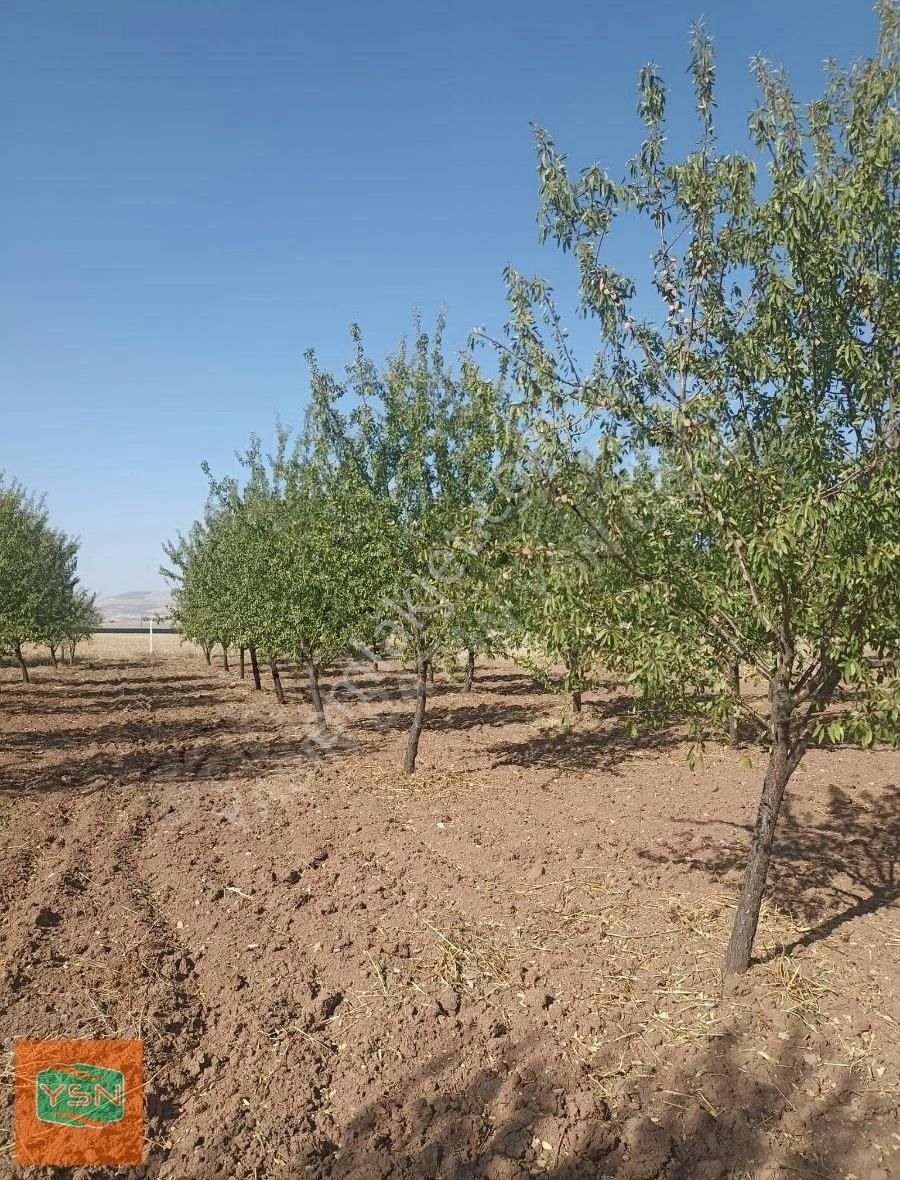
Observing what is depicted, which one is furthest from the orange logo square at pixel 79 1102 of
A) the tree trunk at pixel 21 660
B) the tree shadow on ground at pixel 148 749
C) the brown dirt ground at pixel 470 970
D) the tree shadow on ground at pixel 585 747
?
the tree trunk at pixel 21 660

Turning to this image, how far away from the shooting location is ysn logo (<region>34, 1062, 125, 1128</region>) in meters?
4.34

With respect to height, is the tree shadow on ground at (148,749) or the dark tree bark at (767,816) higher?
the dark tree bark at (767,816)

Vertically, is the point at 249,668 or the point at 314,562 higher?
the point at 314,562

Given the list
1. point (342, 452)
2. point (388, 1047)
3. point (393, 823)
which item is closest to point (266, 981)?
point (388, 1047)

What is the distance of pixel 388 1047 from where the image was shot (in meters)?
4.96

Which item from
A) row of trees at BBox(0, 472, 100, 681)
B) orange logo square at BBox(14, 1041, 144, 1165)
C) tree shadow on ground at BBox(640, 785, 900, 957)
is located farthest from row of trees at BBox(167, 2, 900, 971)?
row of trees at BBox(0, 472, 100, 681)

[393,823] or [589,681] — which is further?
[393,823]

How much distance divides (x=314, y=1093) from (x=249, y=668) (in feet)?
115

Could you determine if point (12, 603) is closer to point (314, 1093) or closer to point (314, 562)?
point (314, 562)

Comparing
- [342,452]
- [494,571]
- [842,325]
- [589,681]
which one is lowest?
[589,681]

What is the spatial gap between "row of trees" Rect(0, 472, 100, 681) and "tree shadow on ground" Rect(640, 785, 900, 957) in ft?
60.1

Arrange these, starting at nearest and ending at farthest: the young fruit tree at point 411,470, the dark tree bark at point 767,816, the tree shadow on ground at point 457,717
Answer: the dark tree bark at point 767,816, the young fruit tree at point 411,470, the tree shadow on ground at point 457,717

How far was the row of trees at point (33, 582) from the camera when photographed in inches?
881

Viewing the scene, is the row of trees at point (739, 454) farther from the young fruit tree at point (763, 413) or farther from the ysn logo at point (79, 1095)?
the ysn logo at point (79, 1095)
